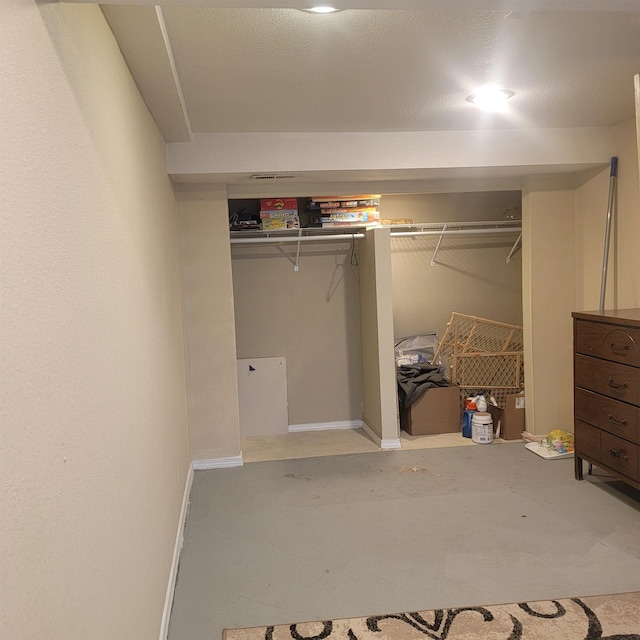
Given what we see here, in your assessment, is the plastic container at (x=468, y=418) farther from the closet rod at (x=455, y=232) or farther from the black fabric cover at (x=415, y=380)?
the closet rod at (x=455, y=232)

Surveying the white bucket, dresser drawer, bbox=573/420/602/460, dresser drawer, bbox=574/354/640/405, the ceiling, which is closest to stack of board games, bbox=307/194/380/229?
the ceiling

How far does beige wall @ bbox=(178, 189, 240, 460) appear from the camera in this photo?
405cm

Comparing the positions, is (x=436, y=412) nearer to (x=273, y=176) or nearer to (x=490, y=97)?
(x=273, y=176)

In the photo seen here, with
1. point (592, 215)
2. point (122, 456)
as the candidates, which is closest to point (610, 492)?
point (592, 215)

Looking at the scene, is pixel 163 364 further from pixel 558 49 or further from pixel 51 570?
pixel 558 49

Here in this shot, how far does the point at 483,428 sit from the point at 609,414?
1.25 metres

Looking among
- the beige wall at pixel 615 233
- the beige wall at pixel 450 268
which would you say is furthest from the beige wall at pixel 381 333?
the beige wall at pixel 615 233

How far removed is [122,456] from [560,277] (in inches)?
143

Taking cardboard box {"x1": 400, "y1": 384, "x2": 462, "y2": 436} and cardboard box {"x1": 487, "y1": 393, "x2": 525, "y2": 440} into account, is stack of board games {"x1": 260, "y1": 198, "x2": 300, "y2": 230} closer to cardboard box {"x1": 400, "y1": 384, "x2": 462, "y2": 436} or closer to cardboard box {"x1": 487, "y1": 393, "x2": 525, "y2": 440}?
cardboard box {"x1": 400, "y1": 384, "x2": 462, "y2": 436}

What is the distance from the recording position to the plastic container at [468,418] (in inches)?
181

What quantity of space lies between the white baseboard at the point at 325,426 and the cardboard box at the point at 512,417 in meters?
1.20

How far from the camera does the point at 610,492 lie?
3400mm

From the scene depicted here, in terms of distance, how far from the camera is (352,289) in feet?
16.6

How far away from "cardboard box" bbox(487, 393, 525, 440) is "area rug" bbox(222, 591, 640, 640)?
2.21 meters
